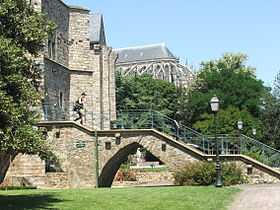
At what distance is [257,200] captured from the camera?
2086 centimetres

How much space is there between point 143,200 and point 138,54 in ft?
308

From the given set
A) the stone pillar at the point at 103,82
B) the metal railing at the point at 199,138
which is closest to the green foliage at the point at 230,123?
the stone pillar at the point at 103,82

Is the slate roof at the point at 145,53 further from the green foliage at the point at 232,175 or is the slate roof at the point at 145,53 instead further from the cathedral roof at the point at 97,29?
the green foliage at the point at 232,175

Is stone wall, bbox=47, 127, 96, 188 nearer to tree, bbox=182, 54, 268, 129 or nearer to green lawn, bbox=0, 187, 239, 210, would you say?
green lawn, bbox=0, 187, 239, 210

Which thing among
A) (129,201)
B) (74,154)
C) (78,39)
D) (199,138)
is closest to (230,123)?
(78,39)

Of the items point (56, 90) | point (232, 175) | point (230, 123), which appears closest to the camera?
point (232, 175)

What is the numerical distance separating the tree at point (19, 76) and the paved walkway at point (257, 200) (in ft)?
21.9

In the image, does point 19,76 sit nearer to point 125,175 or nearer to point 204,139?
point 204,139

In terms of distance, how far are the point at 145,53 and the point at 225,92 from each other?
38.9 metres

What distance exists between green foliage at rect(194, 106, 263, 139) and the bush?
31038mm

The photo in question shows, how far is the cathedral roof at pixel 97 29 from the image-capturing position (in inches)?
2205

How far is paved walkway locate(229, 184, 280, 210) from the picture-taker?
61.4 feet

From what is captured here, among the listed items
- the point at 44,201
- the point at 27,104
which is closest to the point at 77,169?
the point at 44,201

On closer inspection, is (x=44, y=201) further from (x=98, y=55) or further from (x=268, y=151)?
(x=98, y=55)
